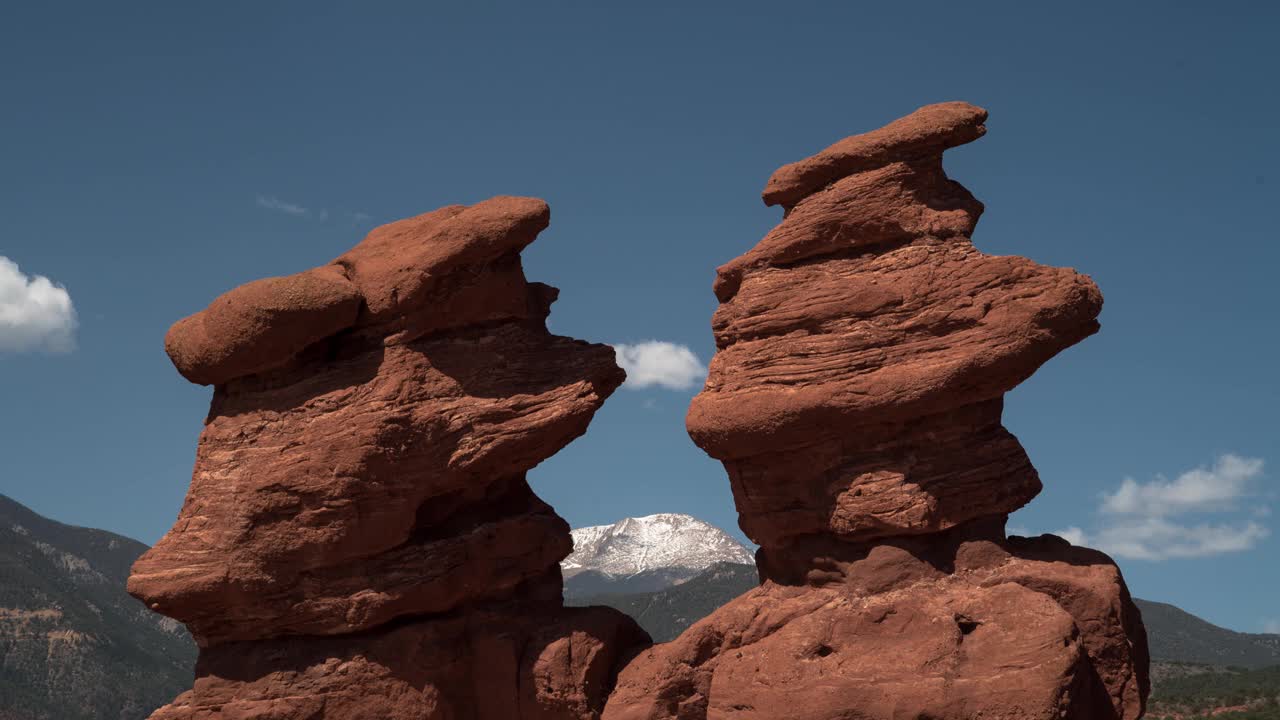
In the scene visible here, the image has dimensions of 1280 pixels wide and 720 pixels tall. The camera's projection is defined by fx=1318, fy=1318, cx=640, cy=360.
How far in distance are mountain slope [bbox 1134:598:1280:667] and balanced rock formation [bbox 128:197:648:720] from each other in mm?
62037

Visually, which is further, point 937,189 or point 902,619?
point 937,189

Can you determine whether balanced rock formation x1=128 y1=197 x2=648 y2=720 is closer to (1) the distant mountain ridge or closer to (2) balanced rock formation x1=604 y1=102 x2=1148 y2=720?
(2) balanced rock formation x1=604 y1=102 x2=1148 y2=720

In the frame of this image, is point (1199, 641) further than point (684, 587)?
Yes

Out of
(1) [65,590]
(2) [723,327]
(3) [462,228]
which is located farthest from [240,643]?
(1) [65,590]

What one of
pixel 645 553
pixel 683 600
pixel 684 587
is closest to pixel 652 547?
pixel 645 553

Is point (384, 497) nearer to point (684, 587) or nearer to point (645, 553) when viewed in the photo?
point (684, 587)

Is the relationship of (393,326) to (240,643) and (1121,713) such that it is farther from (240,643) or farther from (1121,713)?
(1121,713)

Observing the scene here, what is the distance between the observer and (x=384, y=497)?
21266 millimetres

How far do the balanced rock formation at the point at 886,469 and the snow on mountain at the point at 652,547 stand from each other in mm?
95551

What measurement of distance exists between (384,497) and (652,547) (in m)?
107

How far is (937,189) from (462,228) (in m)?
7.92

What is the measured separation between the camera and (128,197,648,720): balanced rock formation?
2116 centimetres

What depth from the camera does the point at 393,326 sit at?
2223 centimetres

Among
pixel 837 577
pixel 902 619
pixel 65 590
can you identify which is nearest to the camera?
pixel 902 619
